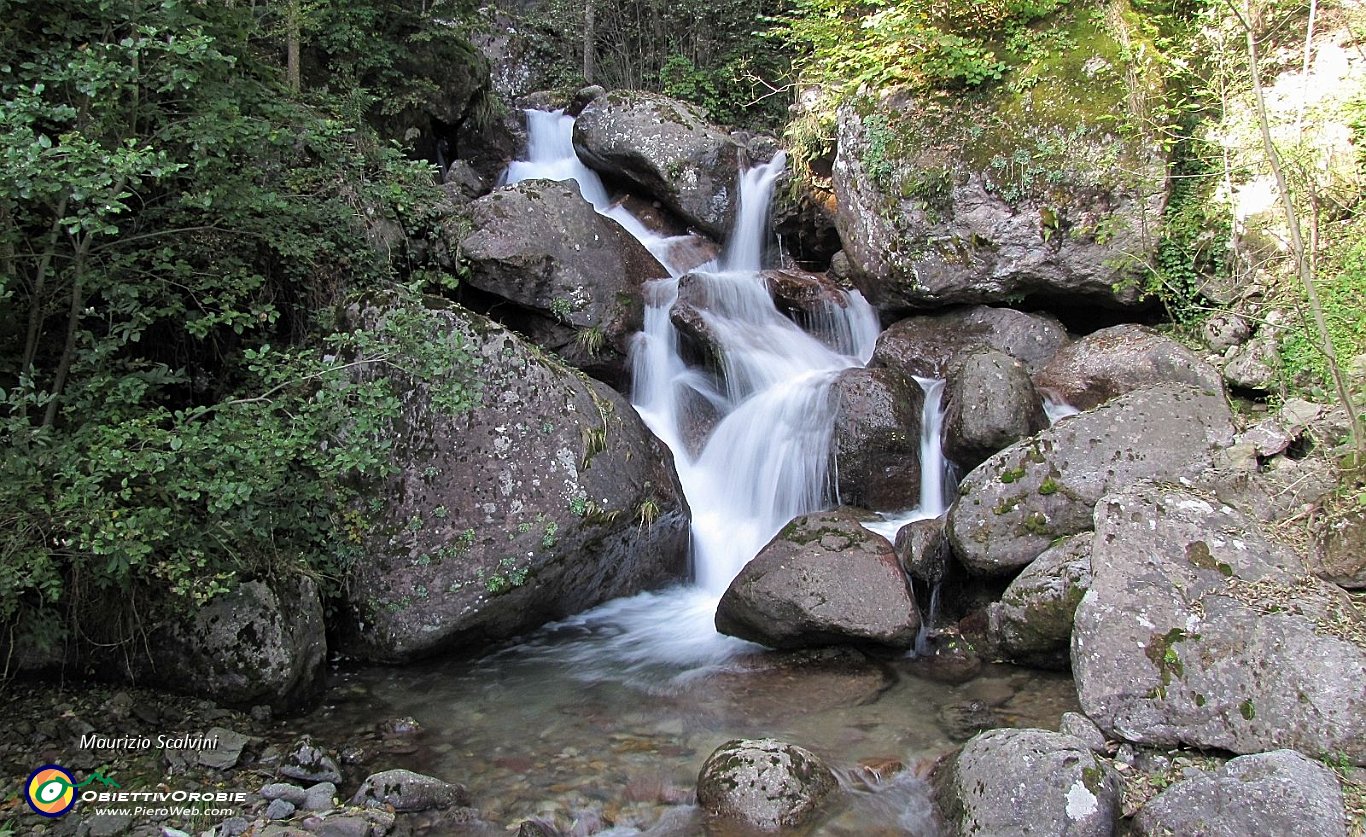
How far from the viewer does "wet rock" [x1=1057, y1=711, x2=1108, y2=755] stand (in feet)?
14.1

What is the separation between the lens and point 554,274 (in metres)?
8.59

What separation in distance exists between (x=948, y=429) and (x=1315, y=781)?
4306 millimetres

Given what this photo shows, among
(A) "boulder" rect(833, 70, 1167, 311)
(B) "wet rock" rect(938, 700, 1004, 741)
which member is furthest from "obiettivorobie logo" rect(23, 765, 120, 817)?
(A) "boulder" rect(833, 70, 1167, 311)

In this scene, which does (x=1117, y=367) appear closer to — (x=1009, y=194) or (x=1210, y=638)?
(x=1009, y=194)

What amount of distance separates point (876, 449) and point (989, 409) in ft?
3.35

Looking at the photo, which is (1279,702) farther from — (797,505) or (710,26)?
(710,26)

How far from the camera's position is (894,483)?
7.50 m

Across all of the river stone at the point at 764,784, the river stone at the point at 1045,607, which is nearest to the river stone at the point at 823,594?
the river stone at the point at 1045,607

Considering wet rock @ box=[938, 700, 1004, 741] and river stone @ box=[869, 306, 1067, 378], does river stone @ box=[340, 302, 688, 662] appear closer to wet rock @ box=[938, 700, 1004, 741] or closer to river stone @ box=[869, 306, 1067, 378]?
wet rock @ box=[938, 700, 1004, 741]

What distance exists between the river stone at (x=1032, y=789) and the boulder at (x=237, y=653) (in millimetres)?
3651

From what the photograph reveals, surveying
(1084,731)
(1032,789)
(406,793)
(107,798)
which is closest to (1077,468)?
(1084,731)

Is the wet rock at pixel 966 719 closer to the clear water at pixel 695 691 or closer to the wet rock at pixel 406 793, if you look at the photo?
the clear water at pixel 695 691

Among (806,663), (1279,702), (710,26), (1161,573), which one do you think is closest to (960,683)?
(806,663)

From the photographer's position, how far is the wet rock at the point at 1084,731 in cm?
429
